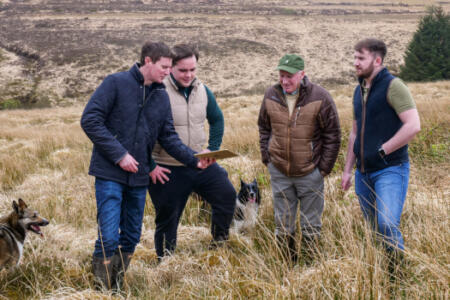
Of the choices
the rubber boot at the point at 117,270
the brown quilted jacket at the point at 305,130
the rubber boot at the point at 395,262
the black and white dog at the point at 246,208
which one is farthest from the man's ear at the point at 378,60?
the rubber boot at the point at 117,270

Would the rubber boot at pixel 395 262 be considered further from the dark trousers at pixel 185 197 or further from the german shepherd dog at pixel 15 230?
the german shepherd dog at pixel 15 230

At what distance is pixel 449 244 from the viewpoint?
9.24 feet

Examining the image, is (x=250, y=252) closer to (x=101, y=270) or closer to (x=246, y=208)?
(x=101, y=270)

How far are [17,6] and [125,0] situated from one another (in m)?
23.0

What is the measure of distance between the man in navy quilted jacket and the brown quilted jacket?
1.17 metres

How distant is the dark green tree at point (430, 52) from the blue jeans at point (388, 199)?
32101mm

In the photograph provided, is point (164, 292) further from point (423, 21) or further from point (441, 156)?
point (423, 21)

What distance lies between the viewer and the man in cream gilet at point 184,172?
149 inches

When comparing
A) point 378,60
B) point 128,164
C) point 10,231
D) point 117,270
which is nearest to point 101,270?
point 117,270

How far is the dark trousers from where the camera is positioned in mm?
3879

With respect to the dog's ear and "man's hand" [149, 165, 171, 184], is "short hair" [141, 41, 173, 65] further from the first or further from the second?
the dog's ear

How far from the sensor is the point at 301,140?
12.0ft

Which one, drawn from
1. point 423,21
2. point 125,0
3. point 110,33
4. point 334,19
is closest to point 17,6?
point 125,0

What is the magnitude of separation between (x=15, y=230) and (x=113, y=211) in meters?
1.68
